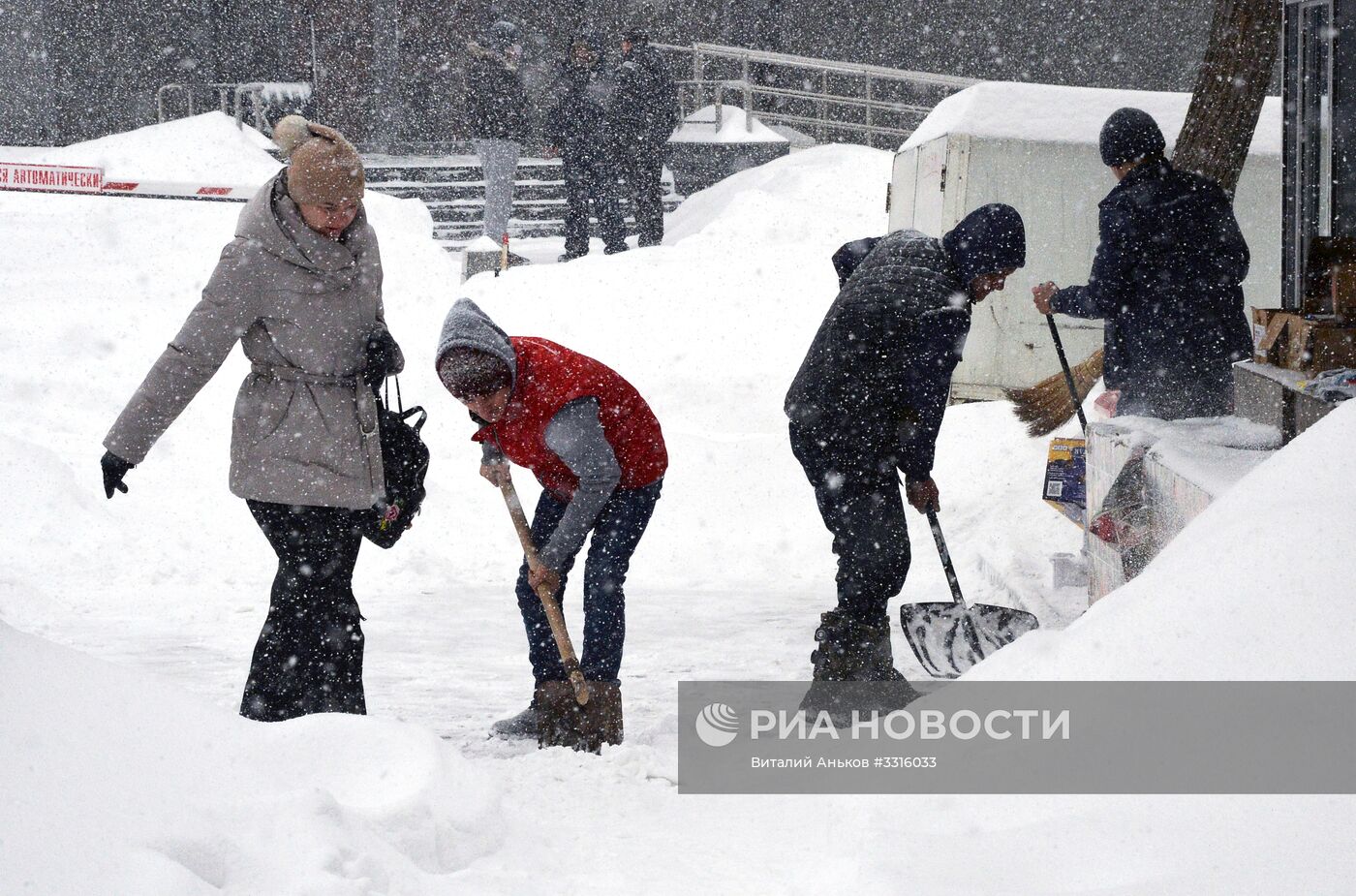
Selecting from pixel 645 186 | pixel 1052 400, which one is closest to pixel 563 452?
pixel 1052 400

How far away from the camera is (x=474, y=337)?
141 inches

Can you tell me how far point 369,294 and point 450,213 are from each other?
41.5ft

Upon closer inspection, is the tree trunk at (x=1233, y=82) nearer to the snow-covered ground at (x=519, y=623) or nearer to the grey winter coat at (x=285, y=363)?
the snow-covered ground at (x=519, y=623)

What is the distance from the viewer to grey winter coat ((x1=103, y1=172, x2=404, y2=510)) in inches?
137

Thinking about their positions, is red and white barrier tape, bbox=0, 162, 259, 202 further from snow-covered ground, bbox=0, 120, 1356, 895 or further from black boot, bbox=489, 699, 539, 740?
black boot, bbox=489, 699, 539, 740

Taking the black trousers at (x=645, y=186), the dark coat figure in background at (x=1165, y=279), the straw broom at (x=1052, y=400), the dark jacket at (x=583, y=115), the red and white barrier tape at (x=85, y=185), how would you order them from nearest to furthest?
1. the dark coat figure in background at (x=1165, y=279)
2. the straw broom at (x=1052, y=400)
3. the red and white barrier tape at (x=85, y=185)
4. the dark jacket at (x=583, y=115)
5. the black trousers at (x=645, y=186)

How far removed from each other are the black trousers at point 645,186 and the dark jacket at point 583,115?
32 cm

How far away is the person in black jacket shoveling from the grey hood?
111cm

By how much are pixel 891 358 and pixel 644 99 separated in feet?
30.6

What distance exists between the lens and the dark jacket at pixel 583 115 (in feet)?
42.1

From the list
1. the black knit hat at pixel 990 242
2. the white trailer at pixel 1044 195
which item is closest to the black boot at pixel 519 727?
the black knit hat at pixel 990 242

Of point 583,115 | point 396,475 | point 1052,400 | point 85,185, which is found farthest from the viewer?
point 583,115

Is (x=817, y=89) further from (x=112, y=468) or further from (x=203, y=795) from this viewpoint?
(x=203, y=795)

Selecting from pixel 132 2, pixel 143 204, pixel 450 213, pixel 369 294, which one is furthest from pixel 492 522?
pixel 132 2
